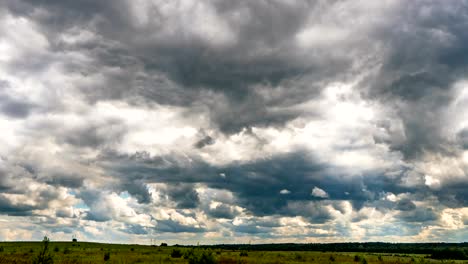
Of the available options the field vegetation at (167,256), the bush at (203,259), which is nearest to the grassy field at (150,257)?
the field vegetation at (167,256)

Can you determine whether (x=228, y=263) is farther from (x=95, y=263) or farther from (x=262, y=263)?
(x=95, y=263)

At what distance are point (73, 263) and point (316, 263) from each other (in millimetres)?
39120

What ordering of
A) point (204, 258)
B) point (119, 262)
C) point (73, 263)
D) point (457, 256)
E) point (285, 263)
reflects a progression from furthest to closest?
point (457, 256)
point (285, 263)
point (119, 262)
point (73, 263)
point (204, 258)

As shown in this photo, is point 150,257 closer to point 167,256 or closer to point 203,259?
point 167,256

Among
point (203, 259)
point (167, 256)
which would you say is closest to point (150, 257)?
point (167, 256)

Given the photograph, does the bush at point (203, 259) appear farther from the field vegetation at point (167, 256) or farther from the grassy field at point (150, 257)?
the grassy field at point (150, 257)

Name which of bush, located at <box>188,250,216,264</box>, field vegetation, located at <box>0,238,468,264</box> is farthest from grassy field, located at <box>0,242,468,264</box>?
bush, located at <box>188,250,216,264</box>

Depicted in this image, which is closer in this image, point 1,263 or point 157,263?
point 1,263

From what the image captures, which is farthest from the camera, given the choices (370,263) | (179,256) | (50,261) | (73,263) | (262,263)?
(370,263)

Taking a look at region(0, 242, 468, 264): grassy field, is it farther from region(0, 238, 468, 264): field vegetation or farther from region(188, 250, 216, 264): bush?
region(188, 250, 216, 264): bush

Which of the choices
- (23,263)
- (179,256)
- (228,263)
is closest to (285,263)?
(228,263)

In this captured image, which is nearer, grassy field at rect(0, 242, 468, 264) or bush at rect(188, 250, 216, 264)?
bush at rect(188, 250, 216, 264)

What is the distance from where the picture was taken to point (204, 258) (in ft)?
151

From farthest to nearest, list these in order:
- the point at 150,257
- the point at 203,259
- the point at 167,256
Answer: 1. the point at 167,256
2. the point at 150,257
3. the point at 203,259
